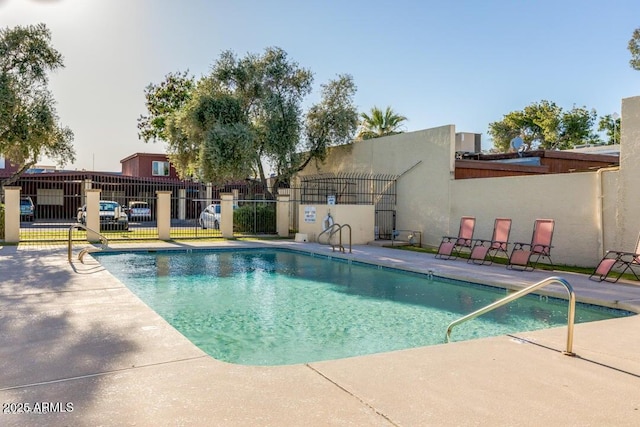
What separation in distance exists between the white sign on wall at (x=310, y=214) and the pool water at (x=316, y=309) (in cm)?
532

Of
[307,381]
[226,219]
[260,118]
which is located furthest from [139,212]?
[307,381]

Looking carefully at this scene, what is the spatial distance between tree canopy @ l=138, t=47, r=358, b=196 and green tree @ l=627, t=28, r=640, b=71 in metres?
16.7

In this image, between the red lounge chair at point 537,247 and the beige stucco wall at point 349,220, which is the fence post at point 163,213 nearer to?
the beige stucco wall at point 349,220

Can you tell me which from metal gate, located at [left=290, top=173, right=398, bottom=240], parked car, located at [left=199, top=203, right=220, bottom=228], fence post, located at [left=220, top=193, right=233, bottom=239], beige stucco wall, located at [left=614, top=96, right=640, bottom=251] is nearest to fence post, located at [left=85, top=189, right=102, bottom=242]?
fence post, located at [left=220, top=193, right=233, bottom=239]

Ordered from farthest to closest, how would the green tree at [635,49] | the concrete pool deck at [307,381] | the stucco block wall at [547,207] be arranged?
1. the green tree at [635,49]
2. the stucco block wall at [547,207]
3. the concrete pool deck at [307,381]

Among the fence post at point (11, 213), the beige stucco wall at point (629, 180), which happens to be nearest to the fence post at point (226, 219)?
the fence post at point (11, 213)

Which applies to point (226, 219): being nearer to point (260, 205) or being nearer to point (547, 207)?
point (260, 205)

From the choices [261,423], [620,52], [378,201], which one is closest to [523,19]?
[378,201]

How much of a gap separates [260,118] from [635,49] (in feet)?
69.4

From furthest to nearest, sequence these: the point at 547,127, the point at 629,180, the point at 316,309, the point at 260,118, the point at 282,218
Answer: the point at 547,127 → the point at 260,118 → the point at 282,218 → the point at 629,180 → the point at 316,309

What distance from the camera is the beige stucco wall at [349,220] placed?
1648 cm

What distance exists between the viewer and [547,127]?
3794 centimetres

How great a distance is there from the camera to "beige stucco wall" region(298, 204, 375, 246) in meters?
16.5

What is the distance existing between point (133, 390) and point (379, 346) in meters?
3.25
